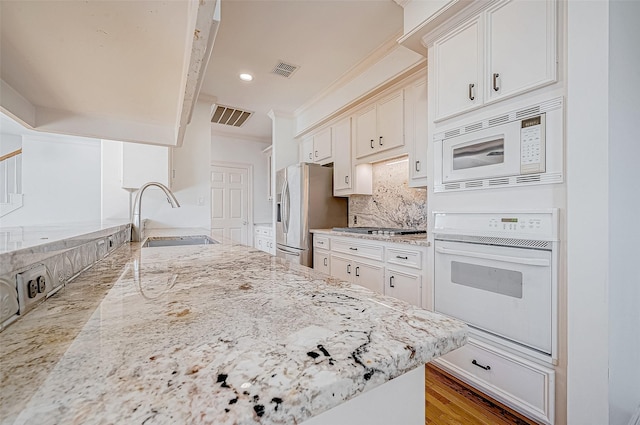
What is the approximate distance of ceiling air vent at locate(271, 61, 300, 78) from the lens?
9.70ft

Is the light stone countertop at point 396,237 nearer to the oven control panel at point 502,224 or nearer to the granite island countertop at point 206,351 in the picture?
the oven control panel at point 502,224

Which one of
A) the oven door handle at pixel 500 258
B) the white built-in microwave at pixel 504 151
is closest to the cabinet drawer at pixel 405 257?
the oven door handle at pixel 500 258

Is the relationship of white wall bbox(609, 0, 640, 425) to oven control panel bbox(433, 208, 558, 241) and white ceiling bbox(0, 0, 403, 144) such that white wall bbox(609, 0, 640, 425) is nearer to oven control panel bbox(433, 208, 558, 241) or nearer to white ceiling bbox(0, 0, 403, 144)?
oven control panel bbox(433, 208, 558, 241)

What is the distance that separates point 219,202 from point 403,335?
17.2ft

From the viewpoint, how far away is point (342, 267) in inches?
113

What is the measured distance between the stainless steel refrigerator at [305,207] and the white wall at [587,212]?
2.52m

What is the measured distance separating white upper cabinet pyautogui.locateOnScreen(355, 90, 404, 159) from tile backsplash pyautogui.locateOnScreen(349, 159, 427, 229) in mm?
280

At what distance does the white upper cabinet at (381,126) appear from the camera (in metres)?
2.67

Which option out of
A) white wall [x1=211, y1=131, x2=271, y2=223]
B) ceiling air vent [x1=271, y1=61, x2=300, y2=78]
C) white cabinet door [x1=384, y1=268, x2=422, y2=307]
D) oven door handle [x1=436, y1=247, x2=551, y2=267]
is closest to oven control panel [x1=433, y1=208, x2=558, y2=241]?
oven door handle [x1=436, y1=247, x2=551, y2=267]

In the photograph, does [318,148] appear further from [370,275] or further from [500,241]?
[500,241]

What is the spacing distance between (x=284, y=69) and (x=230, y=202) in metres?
2.99

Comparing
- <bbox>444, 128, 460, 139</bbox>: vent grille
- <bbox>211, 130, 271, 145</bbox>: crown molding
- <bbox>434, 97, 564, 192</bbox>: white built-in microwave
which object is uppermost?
<bbox>211, 130, 271, 145</bbox>: crown molding

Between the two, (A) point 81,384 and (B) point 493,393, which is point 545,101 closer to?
(B) point 493,393

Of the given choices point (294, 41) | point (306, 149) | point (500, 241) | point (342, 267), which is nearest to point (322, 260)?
point (342, 267)
